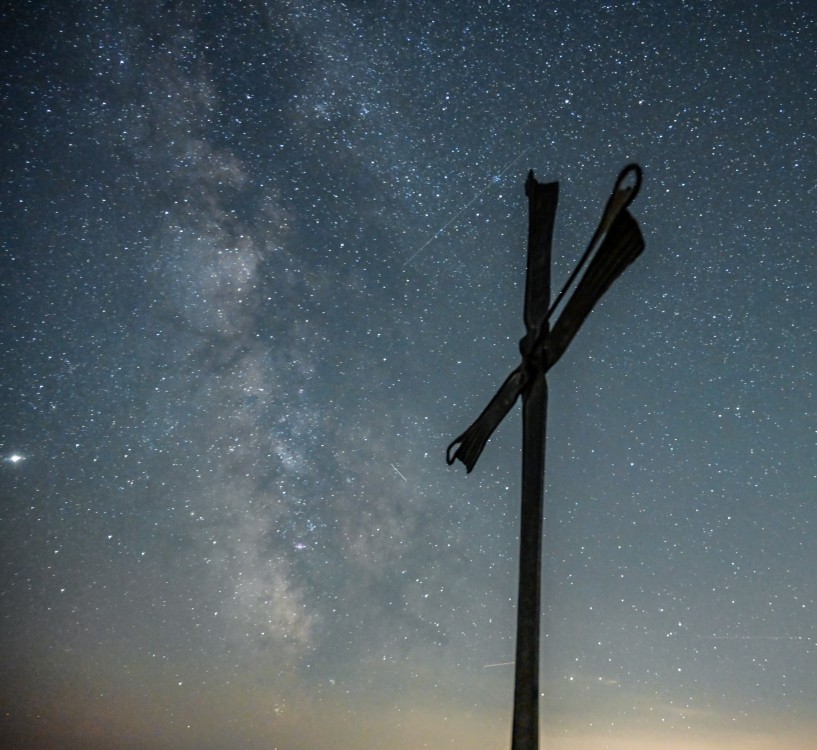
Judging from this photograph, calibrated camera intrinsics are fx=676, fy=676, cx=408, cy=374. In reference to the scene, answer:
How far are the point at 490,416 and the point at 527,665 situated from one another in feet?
5.68

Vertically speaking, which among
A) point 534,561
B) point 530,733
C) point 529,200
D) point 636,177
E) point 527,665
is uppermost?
point 529,200

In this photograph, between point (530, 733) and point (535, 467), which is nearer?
point (530, 733)

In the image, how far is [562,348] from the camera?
386cm

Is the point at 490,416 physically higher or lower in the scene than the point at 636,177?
lower

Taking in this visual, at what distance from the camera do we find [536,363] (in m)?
3.93

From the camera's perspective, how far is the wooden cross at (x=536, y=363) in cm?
313

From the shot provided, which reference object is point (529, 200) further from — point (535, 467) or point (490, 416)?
point (535, 467)

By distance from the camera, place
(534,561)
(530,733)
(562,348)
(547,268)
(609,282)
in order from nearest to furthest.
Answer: (530,733), (534,561), (609,282), (562,348), (547,268)

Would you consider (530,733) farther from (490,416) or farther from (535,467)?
(490,416)

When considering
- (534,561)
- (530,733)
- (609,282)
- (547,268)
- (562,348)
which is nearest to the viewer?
(530,733)

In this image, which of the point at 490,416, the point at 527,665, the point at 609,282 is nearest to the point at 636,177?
the point at 609,282

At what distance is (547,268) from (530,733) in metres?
2.73

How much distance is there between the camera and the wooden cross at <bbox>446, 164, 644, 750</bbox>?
10.3ft

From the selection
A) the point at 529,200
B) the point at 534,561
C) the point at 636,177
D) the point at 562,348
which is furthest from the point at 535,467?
the point at 529,200
